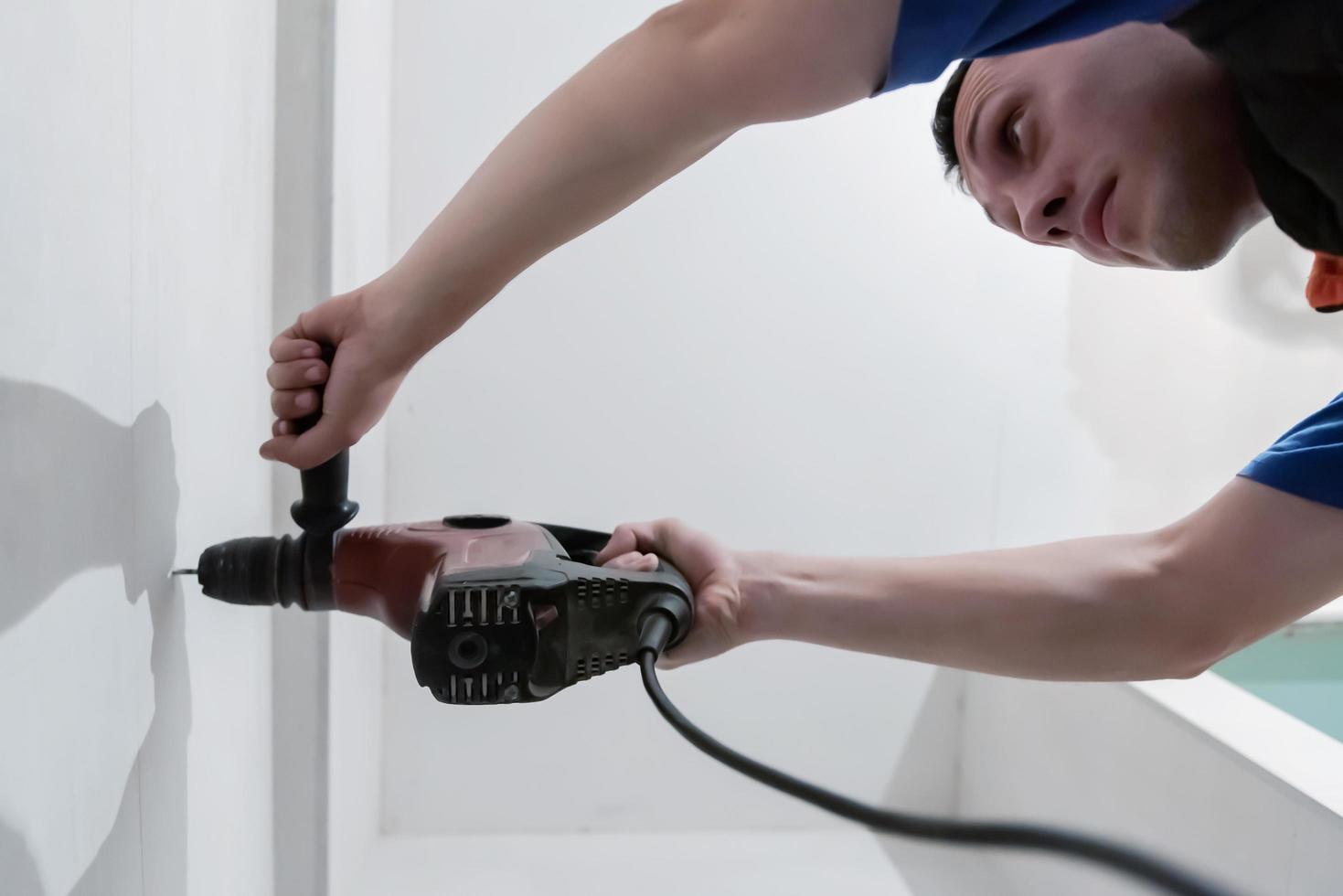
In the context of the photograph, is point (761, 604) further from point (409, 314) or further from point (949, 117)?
point (949, 117)

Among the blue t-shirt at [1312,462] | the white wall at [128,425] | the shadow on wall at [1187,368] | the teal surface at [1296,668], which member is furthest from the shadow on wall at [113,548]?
the teal surface at [1296,668]

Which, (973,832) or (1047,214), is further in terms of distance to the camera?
(1047,214)

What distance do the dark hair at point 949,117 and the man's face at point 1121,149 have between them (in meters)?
0.10

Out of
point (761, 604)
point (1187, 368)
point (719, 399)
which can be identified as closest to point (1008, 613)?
point (761, 604)

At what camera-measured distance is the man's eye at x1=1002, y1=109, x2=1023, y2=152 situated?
78 centimetres

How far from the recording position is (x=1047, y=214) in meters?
0.76

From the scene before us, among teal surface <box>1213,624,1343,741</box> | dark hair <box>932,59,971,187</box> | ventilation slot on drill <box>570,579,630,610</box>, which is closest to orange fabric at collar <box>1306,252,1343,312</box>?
dark hair <box>932,59,971,187</box>

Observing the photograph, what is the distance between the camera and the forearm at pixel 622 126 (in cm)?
41

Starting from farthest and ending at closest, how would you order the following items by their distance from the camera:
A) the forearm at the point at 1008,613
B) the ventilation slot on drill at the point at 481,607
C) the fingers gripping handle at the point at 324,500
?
1. the forearm at the point at 1008,613
2. the fingers gripping handle at the point at 324,500
3. the ventilation slot on drill at the point at 481,607

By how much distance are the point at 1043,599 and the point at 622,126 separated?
0.51 meters

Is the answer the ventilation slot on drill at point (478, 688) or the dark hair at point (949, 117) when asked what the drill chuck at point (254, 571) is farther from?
the dark hair at point (949, 117)

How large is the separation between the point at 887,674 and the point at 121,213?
1.30 m

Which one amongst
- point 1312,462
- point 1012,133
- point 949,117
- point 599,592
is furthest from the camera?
point 949,117

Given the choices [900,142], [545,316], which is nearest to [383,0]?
[545,316]
